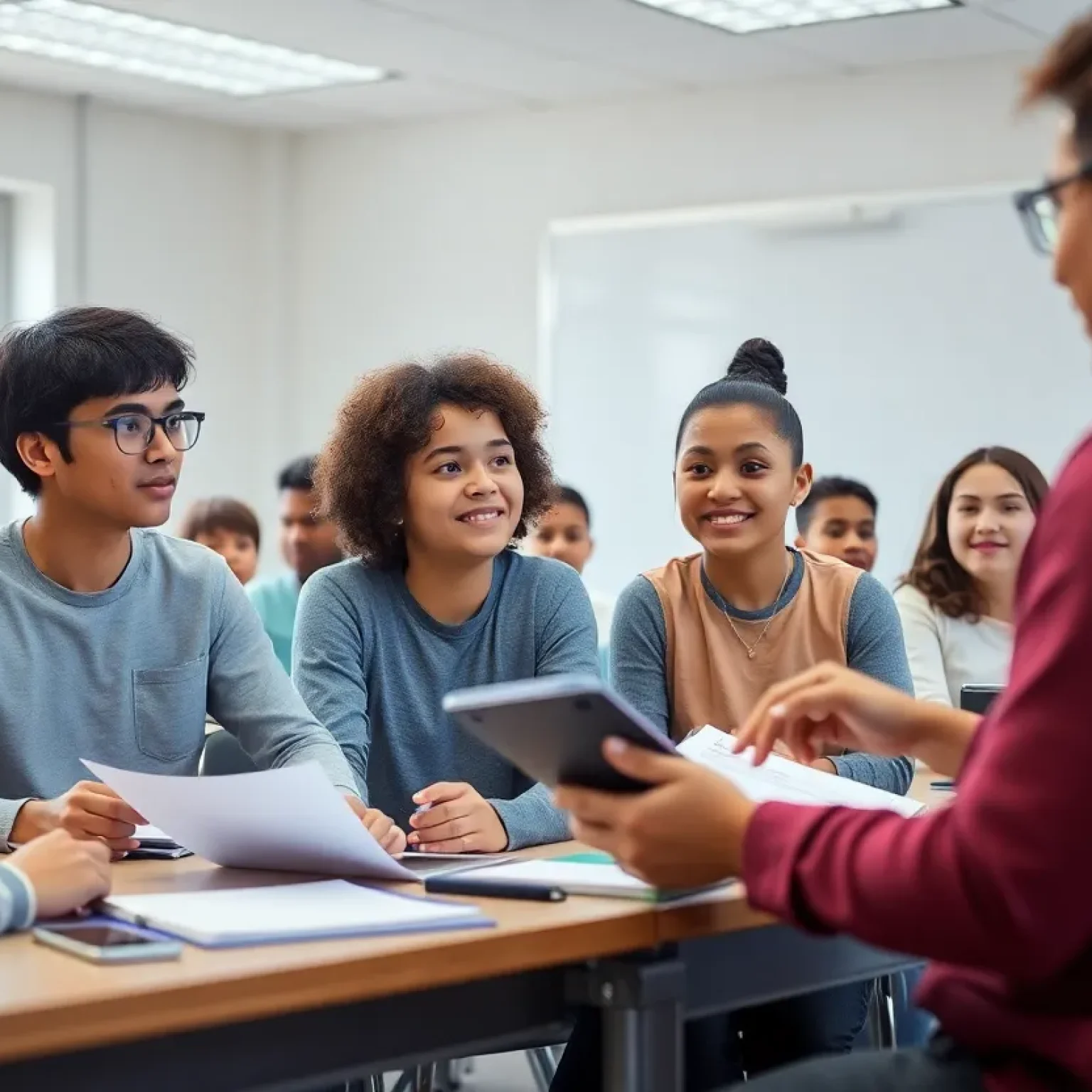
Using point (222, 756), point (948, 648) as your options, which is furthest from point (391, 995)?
point (948, 648)

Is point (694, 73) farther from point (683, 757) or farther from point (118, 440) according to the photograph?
point (683, 757)

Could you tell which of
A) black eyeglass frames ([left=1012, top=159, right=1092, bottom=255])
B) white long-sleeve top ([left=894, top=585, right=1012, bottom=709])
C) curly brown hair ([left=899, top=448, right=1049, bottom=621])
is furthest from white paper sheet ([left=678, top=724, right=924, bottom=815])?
curly brown hair ([left=899, top=448, right=1049, bottom=621])

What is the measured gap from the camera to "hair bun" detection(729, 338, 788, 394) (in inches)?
104

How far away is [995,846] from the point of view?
1.14m

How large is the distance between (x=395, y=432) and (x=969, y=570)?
1733 mm

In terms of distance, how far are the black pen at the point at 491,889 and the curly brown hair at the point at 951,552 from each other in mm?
2321

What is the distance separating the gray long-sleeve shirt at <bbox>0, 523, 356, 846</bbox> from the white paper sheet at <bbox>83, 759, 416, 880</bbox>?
1.43ft

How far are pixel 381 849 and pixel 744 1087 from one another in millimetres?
426

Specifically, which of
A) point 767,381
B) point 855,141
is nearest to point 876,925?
point 767,381

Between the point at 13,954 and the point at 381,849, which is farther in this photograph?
the point at 381,849

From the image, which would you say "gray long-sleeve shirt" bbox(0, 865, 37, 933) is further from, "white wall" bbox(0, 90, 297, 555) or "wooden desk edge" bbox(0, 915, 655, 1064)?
"white wall" bbox(0, 90, 297, 555)

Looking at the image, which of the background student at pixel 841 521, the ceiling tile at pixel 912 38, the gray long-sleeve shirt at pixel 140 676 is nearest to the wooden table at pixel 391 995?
the gray long-sleeve shirt at pixel 140 676

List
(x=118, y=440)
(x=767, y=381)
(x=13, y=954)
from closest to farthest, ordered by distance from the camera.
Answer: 1. (x=13, y=954)
2. (x=118, y=440)
3. (x=767, y=381)

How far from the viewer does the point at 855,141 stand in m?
5.79
